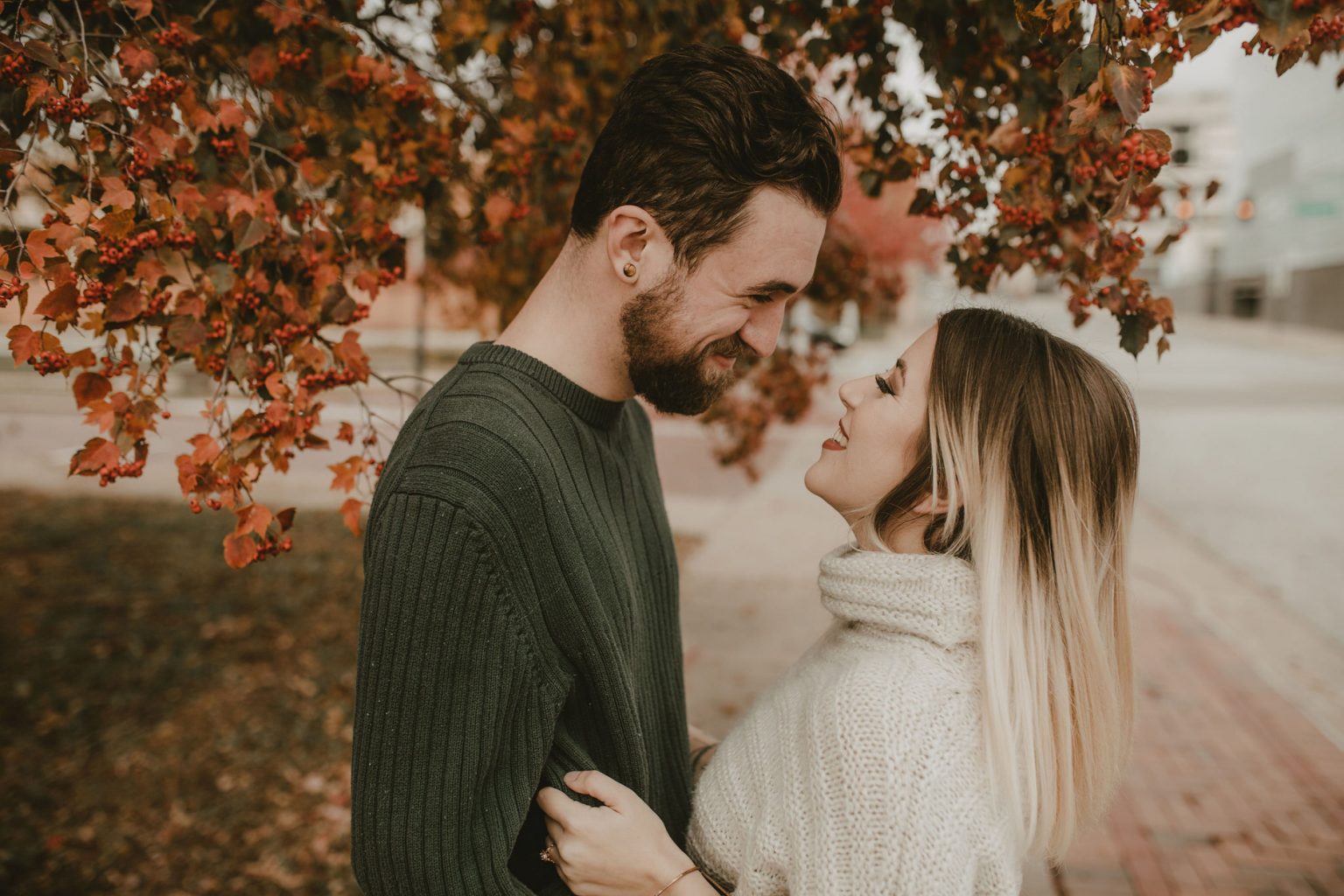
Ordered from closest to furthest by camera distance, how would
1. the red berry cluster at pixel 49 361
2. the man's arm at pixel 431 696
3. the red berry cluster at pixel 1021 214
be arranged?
1. the man's arm at pixel 431 696
2. the red berry cluster at pixel 49 361
3. the red berry cluster at pixel 1021 214

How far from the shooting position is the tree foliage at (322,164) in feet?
5.17

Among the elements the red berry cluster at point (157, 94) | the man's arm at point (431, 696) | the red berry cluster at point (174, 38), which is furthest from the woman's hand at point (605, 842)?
the red berry cluster at point (174, 38)

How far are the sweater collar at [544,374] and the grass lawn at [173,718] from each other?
9.86 feet

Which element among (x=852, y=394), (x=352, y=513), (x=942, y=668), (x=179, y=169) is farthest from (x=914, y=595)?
(x=179, y=169)

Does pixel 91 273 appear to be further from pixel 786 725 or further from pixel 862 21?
pixel 862 21

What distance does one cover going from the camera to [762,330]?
1.86 m

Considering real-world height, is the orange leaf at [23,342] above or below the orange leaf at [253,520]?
above

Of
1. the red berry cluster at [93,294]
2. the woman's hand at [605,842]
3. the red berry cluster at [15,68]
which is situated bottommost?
the woman's hand at [605,842]

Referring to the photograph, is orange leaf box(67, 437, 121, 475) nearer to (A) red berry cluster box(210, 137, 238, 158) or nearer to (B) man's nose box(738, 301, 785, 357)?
(A) red berry cluster box(210, 137, 238, 158)

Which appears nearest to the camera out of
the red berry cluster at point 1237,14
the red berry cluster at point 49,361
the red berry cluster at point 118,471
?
the red berry cluster at point 1237,14

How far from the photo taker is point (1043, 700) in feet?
5.43

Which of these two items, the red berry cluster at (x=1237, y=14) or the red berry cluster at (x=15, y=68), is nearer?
the red berry cluster at (x=1237, y=14)

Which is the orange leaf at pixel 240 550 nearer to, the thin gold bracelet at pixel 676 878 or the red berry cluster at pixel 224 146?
the red berry cluster at pixel 224 146

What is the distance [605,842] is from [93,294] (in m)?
1.23
